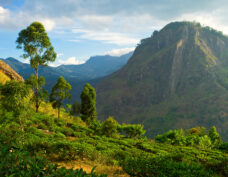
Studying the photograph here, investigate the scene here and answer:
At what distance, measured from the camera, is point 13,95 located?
13.4 m

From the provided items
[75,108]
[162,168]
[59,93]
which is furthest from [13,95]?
[75,108]

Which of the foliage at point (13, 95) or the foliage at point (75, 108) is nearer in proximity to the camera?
the foliage at point (13, 95)

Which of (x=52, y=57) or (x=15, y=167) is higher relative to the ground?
(x=52, y=57)

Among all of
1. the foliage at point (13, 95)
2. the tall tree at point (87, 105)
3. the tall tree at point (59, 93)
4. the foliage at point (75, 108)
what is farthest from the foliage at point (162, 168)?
the foliage at point (75, 108)

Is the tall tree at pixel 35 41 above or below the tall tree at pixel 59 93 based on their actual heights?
above

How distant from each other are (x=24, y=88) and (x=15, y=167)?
1112 cm

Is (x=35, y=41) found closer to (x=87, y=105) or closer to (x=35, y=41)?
(x=35, y=41)

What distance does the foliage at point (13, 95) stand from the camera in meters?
13.4

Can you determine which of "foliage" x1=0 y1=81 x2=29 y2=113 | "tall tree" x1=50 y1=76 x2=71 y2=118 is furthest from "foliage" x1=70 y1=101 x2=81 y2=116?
"foliage" x1=0 y1=81 x2=29 y2=113

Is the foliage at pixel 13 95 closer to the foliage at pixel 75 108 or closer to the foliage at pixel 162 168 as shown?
the foliage at pixel 162 168

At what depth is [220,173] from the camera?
954 cm

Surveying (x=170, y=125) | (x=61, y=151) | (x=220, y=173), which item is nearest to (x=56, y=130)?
(x=61, y=151)

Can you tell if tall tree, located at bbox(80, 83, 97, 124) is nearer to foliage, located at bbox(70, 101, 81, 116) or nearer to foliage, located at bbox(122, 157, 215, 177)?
foliage, located at bbox(70, 101, 81, 116)

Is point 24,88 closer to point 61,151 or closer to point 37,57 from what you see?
point 61,151
